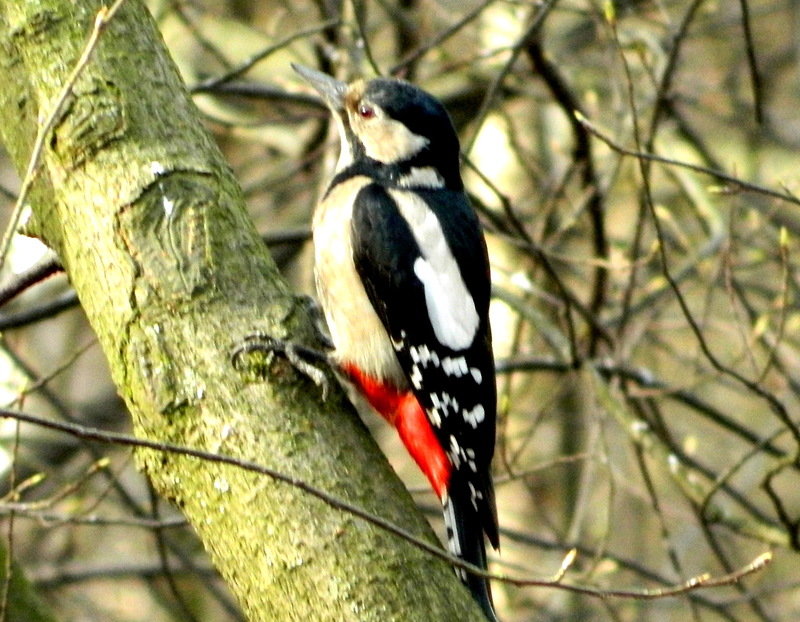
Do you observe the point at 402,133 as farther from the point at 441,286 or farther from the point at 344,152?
the point at 441,286

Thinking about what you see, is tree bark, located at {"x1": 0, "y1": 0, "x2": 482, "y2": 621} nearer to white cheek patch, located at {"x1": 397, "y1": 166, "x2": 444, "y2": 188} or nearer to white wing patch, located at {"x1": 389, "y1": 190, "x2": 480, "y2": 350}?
white wing patch, located at {"x1": 389, "y1": 190, "x2": 480, "y2": 350}

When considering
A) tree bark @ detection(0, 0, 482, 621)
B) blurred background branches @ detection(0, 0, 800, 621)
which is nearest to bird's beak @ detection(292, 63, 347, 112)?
blurred background branches @ detection(0, 0, 800, 621)

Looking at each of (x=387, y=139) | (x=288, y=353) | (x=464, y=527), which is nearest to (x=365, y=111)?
(x=387, y=139)

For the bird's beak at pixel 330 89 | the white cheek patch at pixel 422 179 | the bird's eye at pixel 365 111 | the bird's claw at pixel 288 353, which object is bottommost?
the bird's claw at pixel 288 353

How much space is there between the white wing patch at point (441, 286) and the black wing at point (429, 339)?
0.01 m

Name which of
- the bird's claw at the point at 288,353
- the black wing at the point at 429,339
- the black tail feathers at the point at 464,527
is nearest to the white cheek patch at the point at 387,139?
the black wing at the point at 429,339

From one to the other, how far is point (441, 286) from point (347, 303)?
0.25 meters

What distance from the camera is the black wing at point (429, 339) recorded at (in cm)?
310


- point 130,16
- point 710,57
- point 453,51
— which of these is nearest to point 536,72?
point 130,16

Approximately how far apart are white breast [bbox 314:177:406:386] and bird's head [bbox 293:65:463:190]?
0.93ft

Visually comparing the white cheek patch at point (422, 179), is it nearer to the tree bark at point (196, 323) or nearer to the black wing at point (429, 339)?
the black wing at point (429, 339)

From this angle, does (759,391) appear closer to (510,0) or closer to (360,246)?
(360,246)

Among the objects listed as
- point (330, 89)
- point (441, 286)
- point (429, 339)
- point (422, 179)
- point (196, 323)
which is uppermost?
point (330, 89)

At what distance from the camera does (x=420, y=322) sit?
10.5ft
